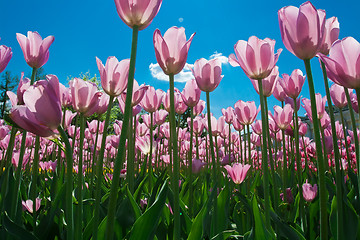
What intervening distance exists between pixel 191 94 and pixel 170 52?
613 millimetres

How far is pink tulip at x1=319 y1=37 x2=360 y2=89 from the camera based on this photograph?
2.65ft

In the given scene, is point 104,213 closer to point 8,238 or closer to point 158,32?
point 8,238

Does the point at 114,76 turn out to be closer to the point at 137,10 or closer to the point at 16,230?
the point at 137,10

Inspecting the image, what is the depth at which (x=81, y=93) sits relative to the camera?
1202 millimetres

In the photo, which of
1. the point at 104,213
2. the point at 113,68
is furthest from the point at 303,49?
the point at 104,213

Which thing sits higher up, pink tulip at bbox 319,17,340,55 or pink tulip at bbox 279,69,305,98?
pink tulip at bbox 319,17,340,55

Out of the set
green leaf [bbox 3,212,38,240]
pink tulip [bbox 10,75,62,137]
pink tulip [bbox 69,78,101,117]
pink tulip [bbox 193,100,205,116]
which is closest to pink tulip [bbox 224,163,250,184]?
pink tulip [bbox 193,100,205,116]

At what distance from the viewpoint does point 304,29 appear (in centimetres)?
86

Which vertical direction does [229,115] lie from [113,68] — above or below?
above

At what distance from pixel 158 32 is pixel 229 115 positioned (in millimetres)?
1823

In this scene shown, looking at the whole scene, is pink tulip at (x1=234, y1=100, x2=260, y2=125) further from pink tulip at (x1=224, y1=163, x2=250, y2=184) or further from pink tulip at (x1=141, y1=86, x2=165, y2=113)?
pink tulip at (x1=141, y1=86, x2=165, y2=113)

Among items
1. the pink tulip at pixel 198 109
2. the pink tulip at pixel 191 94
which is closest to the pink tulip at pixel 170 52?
the pink tulip at pixel 191 94

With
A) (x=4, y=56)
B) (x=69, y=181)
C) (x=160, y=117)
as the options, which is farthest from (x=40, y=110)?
(x=160, y=117)

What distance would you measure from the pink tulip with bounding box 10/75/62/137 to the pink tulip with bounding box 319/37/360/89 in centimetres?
79
